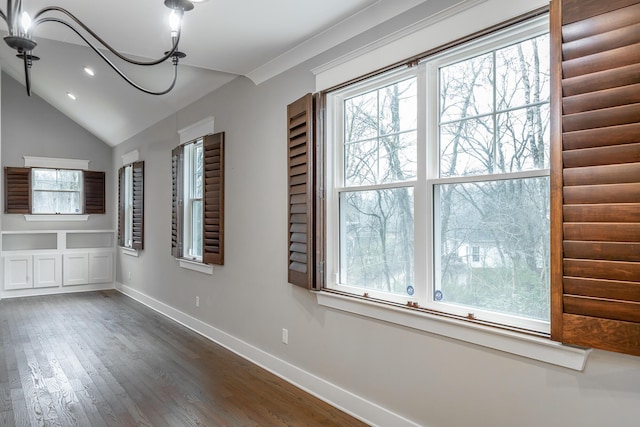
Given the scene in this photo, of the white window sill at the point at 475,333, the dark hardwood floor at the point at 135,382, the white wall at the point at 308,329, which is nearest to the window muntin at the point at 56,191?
the white wall at the point at 308,329

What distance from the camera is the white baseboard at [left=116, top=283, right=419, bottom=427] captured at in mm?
2761

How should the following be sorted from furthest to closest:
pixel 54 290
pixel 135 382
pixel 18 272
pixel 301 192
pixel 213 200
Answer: pixel 54 290
pixel 18 272
pixel 213 200
pixel 135 382
pixel 301 192

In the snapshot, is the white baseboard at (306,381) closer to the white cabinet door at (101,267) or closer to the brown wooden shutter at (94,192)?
the white cabinet door at (101,267)

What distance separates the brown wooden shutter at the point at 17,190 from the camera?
7.56 m

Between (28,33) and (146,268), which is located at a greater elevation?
(28,33)

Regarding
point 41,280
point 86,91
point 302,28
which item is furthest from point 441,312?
point 41,280

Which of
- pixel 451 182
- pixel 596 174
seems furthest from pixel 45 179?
pixel 596 174

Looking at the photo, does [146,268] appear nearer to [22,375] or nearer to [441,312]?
[22,375]

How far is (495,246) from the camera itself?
7.24ft

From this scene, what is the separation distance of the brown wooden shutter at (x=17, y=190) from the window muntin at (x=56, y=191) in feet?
0.26

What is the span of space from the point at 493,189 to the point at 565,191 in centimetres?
45

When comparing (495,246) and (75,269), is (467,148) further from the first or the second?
(75,269)

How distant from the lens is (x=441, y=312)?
7.88 ft

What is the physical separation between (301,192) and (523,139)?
5.32ft
